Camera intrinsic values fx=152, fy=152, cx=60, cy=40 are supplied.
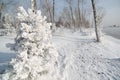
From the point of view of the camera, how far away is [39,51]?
21.0ft

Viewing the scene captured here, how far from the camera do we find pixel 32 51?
245 inches

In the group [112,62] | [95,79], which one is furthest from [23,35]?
[112,62]

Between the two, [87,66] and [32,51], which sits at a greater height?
[32,51]

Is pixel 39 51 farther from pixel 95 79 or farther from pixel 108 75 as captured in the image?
pixel 108 75

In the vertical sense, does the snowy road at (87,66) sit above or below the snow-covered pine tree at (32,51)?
below

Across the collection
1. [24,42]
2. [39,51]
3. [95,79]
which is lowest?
[95,79]

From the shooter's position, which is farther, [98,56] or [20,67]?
[98,56]

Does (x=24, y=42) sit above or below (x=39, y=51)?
above

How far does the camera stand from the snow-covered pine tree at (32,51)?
5.92 metres

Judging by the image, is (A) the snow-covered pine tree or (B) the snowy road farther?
(B) the snowy road

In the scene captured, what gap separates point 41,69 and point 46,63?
0.38 metres

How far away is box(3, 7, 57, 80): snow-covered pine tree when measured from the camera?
19.4ft

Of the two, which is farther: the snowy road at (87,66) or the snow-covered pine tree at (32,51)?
the snowy road at (87,66)

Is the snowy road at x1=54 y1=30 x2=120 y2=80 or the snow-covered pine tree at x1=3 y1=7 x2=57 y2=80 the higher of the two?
the snow-covered pine tree at x1=3 y1=7 x2=57 y2=80
